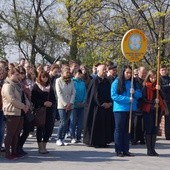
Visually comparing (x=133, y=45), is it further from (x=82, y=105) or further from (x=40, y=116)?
(x=40, y=116)

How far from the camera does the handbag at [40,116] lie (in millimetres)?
10805

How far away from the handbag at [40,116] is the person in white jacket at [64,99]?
4.89 ft

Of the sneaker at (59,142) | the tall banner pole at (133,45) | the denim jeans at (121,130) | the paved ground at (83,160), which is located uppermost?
the tall banner pole at (133,45)

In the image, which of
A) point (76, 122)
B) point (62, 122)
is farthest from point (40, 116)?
point (76, 122)

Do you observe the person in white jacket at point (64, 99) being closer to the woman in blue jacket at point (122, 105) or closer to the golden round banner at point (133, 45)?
the golden round banner at point (133, 45)

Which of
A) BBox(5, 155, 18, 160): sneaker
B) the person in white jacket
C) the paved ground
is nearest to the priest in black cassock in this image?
the paved ground

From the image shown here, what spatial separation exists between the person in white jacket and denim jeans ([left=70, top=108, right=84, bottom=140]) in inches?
29.5

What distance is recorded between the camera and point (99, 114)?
41.4 ft

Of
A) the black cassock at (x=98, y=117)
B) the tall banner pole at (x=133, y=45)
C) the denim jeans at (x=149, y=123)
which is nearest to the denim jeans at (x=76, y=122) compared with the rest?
the black cassock at (x=98, y=117)

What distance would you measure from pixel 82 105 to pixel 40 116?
2757 millimetres

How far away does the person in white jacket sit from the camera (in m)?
12.4

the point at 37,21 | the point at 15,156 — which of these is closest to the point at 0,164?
the point at 15,156

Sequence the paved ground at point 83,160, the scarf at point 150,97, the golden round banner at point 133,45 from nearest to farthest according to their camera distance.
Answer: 1. the paved ground at point 83,160
2. the scarf at point 150,97
3. the golden round banner at point 133,45

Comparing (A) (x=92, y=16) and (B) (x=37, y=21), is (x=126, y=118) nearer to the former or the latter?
(A) (x=92, y=16)
